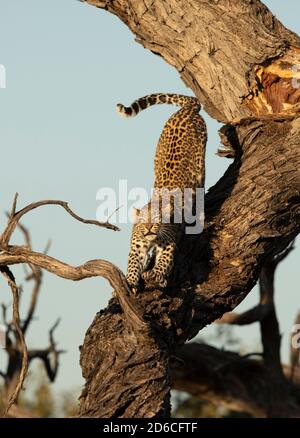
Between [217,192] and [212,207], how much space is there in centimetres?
16

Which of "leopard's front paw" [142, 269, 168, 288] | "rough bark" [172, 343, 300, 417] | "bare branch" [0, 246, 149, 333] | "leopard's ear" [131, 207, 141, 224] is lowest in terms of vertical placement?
"bare branch" [0, 246, 149, 333]

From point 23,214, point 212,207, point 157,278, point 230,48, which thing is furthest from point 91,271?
point 230,48

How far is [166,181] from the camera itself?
8773mm

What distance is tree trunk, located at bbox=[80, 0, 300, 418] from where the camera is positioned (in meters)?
6.74

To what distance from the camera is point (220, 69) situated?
335 inches

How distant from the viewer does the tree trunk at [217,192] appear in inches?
265

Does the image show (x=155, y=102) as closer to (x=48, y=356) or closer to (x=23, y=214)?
(x=23, y=214)

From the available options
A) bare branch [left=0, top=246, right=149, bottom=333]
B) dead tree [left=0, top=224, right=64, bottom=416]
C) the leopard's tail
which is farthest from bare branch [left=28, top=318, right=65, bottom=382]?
bare branch [left=0, top=246, right=149, bottom=333]

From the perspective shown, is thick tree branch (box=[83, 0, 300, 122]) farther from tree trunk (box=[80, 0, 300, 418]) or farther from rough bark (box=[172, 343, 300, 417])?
rough bark (box=[172, 343, 300, 417])

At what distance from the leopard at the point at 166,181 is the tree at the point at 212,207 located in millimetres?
170

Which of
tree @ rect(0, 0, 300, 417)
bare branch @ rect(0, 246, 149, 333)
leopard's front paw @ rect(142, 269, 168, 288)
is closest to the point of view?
bare branch @ rect(0, 246, 149, 333)

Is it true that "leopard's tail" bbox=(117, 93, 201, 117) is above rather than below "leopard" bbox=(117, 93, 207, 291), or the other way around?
above

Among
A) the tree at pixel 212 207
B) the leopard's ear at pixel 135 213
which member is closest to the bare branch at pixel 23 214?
the tree at pixel 212 207
